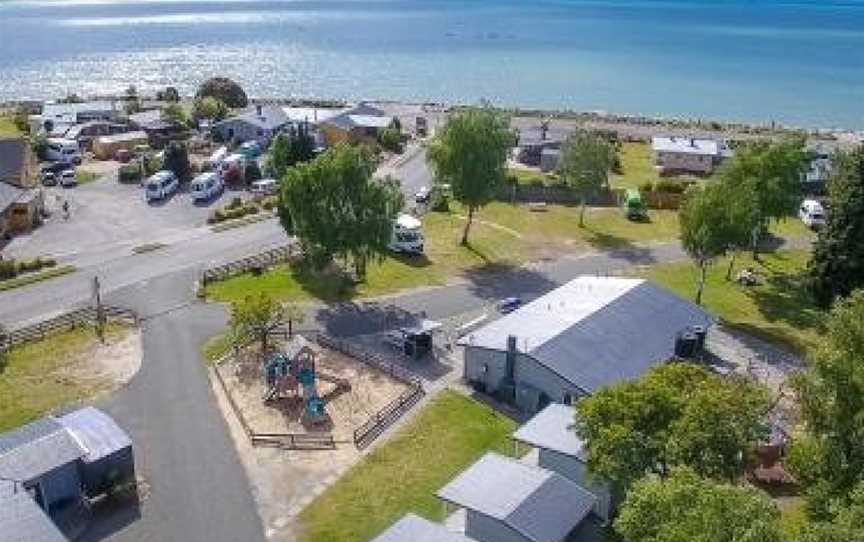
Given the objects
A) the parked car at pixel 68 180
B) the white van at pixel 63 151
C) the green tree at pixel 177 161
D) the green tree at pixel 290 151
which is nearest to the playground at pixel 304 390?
the green tree at pixel 290 151

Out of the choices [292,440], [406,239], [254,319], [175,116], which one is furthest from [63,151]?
[292,440]

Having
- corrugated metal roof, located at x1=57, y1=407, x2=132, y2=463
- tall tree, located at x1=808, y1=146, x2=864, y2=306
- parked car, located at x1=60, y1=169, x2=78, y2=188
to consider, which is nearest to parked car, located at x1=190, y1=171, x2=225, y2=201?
parked car, located at x1=60, y1=169, x2=78, y2=188

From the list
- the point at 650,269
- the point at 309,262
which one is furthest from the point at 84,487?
the point at 650,269

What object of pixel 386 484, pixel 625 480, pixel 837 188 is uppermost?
pixel 837 188

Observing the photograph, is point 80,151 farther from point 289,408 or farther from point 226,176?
point 289,408

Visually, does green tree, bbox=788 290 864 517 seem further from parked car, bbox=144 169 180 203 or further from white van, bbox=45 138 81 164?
white van, bbox=45 138 81 164

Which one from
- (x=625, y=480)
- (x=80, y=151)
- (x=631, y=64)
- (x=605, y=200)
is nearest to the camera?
(x=625, y=480)

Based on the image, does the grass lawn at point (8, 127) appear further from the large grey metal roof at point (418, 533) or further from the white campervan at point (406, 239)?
the large grey metal roof at point (418, 533)
